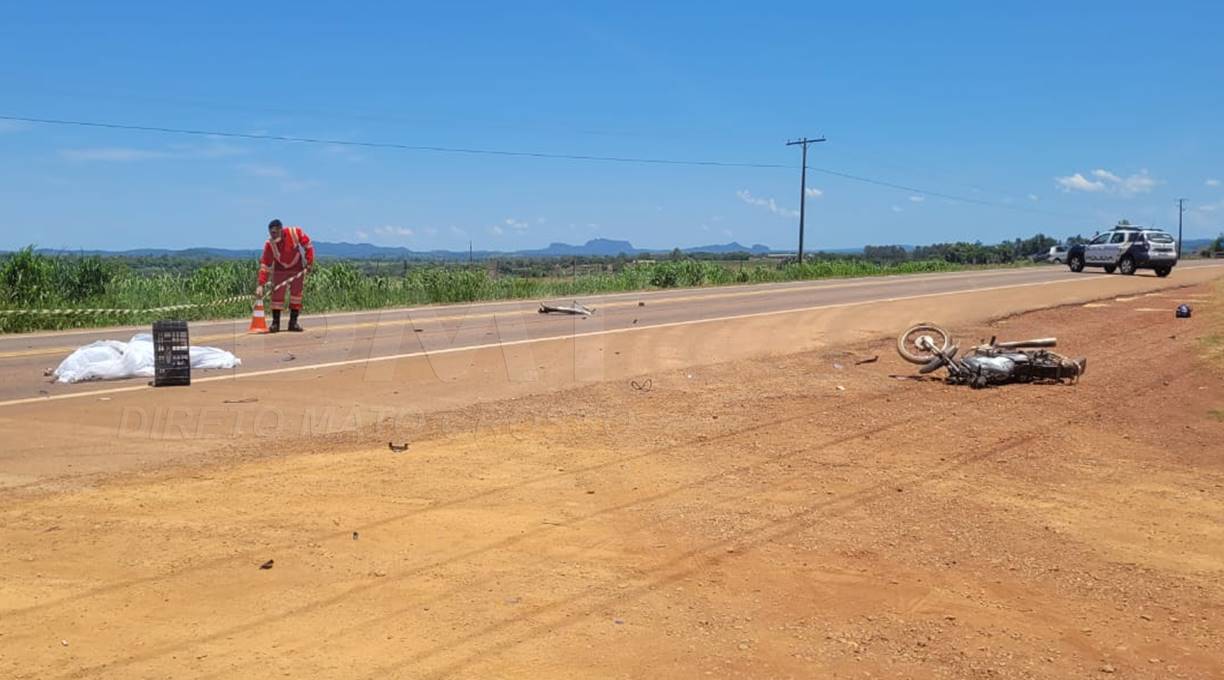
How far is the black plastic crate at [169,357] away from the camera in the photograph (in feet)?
37.6

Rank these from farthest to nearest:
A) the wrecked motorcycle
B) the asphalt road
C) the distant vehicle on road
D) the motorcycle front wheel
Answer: the distant vehicle on road < the asphalt road < the motorcycle front wheel < the wrecked motorcycle

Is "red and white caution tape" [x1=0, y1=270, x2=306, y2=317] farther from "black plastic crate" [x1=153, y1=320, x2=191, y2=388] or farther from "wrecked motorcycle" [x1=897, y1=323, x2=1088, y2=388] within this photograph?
"wrecked motorcycle" [x1=897, y1=323, x2=1088, y2=388]

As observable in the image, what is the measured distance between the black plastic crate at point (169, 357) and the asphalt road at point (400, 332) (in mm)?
481

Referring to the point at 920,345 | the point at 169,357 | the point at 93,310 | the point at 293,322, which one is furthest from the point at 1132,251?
the point at 169,357

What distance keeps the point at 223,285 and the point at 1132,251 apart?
33270mm

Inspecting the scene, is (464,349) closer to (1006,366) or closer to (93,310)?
(1006,366)

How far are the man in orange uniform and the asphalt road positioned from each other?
68cm

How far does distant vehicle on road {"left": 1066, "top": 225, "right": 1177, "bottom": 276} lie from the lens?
129 ft

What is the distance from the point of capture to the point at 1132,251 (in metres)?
39.9

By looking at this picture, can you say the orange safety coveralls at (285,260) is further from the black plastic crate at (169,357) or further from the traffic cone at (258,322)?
the black plastic crate at (169,357)

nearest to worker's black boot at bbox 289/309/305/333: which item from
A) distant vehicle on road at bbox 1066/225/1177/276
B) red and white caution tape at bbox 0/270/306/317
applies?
red and white caution tape at bbox 0/270/306/317

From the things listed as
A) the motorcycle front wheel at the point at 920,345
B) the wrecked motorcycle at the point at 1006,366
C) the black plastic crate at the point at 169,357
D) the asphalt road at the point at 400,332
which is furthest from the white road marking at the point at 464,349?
the wrecked motorcycle at the point at 1006,366

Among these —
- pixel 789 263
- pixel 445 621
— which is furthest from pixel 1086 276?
pixel 445 621

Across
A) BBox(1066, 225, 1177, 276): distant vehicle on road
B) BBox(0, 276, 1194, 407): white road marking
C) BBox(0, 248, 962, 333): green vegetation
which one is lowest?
BBox(0, 276, 1194, 407): white road marking
